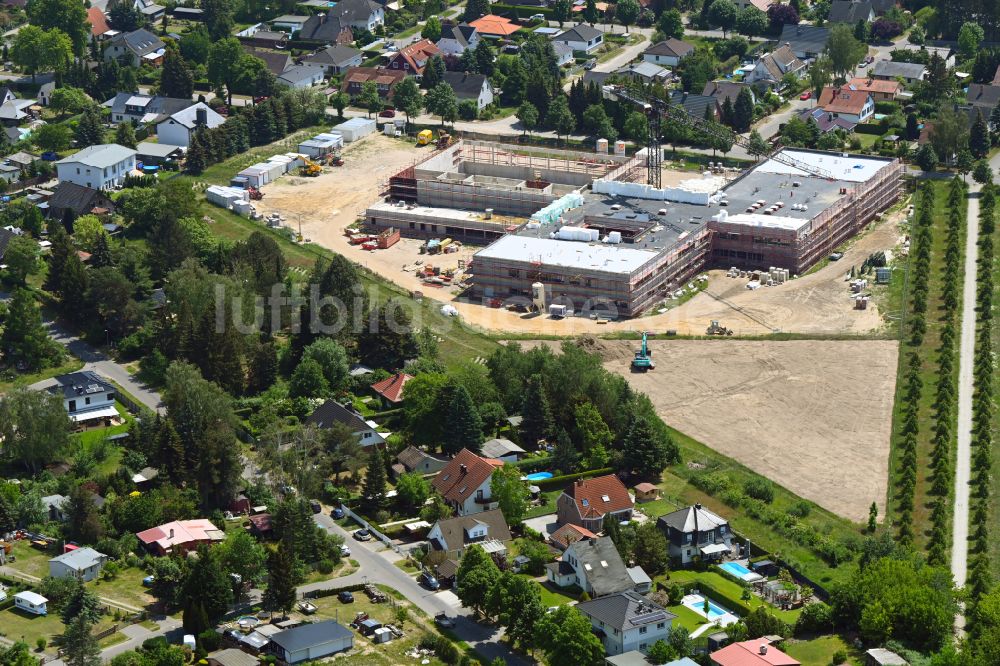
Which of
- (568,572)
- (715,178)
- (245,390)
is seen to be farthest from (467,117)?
(568,572)

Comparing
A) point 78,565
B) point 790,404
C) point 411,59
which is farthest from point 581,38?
point 78,565

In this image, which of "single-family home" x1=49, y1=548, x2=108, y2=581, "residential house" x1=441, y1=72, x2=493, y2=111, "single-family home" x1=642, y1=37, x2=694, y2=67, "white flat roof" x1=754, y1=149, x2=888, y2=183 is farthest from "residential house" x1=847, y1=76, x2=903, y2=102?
"single-family home" x1=49, y1=548, x2=108, y2=581

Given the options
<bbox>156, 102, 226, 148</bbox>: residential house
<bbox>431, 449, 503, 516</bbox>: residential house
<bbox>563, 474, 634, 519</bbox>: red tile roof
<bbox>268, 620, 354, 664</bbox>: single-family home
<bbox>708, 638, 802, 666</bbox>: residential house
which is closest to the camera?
<bbox>708, 638, 802, 666</bbox>: residential house

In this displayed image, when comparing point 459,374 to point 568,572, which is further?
point 459,374

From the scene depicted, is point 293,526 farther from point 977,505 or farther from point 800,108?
point 800,108

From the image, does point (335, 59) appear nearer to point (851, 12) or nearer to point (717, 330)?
point (851, 12)

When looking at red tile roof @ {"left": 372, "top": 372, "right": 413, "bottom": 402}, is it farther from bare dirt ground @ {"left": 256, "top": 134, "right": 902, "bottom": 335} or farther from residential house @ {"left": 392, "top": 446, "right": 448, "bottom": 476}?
bare dirt ground @ {"left": 256, "top": 134, "right": 902, "bottom": 335}
